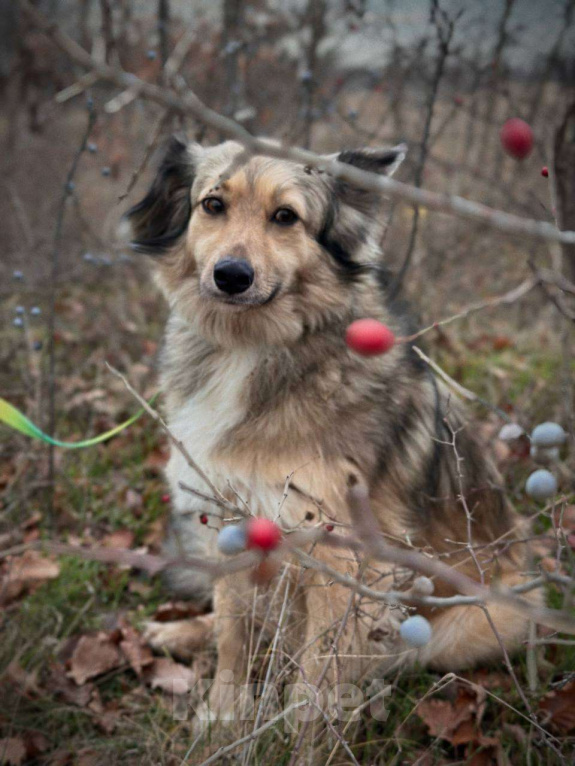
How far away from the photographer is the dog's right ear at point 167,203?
288 centimetres

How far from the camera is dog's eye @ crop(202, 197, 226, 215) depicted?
263 centimetres

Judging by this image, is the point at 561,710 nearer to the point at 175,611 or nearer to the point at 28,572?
the point at 175,611

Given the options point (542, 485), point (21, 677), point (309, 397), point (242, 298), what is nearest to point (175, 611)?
point (21, 677)

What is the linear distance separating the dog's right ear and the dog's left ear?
75 cm

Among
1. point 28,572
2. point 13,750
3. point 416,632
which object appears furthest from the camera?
point 28,572

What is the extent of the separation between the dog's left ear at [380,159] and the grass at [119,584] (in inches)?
61.7

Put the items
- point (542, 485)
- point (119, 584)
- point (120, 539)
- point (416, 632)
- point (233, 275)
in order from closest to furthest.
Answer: point (542, 485) → point (416, 632) → point (233, 275) → point (119, 584) → point (120, 539)

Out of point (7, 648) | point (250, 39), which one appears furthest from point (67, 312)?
point (7, 648)

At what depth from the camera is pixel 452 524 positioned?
275 cm

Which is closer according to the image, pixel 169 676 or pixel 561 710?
pixel 561 710

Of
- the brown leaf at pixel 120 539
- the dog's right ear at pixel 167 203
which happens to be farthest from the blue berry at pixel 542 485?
the brown leaf at pixel 120 539

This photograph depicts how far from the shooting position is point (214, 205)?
265cm

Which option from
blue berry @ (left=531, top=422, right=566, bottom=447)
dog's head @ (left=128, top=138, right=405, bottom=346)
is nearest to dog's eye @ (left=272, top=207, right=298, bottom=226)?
dog's head @ (left=128, top=138, right=405, bottom=346)

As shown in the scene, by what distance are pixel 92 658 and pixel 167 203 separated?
1996 mm
